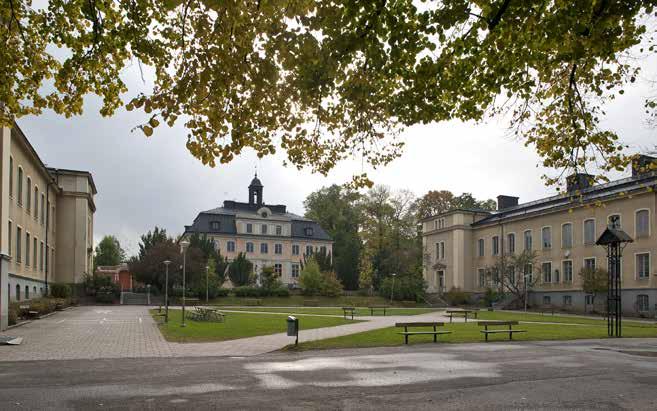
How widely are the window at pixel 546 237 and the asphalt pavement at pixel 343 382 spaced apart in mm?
38673

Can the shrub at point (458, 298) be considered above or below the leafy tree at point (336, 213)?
below

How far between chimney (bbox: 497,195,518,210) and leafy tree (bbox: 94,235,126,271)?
65945 mm

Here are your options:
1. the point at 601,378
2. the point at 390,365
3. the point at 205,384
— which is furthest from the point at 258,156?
the point at 601,378

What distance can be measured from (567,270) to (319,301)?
22.9 meters

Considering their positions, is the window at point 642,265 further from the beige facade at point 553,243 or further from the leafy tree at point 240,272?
the leafy tree at point 240,272

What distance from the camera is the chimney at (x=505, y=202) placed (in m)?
66.5

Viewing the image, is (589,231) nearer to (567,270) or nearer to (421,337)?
(567,270)

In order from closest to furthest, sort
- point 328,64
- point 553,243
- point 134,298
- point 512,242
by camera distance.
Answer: point 328,64 → point 553,243 → point 134,298 → point 512,242

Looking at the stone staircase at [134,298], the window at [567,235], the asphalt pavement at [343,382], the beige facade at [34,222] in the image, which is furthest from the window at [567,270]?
the beige facade at [34,222]

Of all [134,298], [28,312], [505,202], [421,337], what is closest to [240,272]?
[134,298]

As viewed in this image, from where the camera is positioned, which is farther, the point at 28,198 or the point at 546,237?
the point at 546,237

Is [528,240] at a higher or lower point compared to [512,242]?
higher

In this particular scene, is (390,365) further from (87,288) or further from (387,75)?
(87,288)

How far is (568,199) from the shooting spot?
39.1 m
